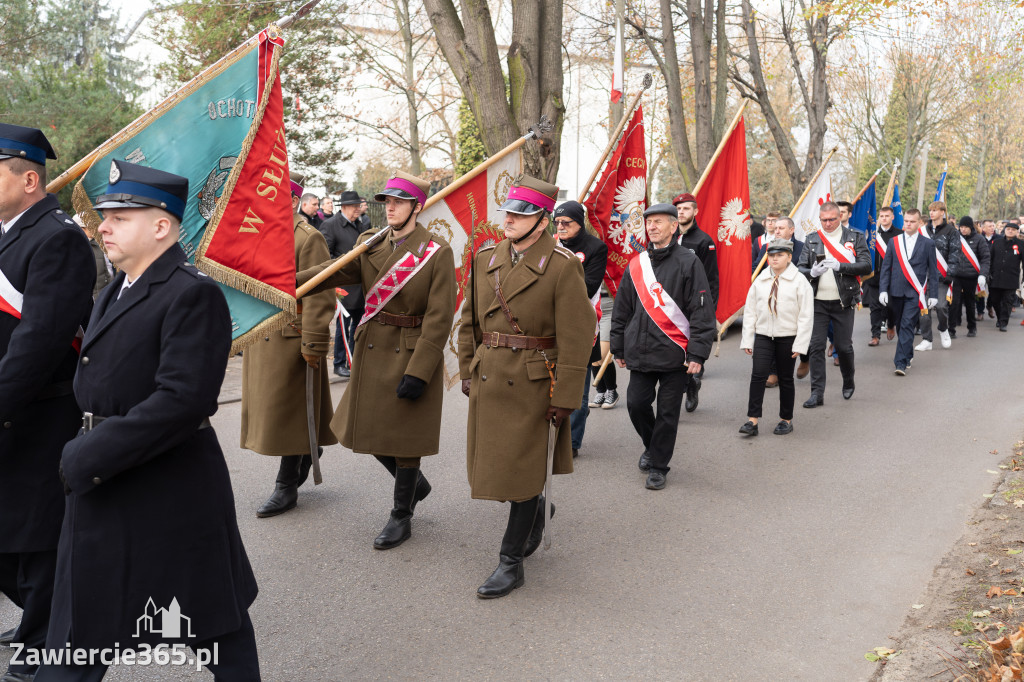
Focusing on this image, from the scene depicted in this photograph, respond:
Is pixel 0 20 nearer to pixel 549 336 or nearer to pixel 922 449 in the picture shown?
pixel 549 336

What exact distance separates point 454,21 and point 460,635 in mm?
8875

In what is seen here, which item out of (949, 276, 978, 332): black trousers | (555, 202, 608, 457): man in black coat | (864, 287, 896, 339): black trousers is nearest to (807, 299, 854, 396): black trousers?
(555, 202, 608, 457): man in black coat

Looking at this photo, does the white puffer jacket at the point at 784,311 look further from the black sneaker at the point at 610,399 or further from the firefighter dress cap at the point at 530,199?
the firefighter dress cap at the point at 530,199

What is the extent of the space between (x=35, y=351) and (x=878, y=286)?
1344 centimetres

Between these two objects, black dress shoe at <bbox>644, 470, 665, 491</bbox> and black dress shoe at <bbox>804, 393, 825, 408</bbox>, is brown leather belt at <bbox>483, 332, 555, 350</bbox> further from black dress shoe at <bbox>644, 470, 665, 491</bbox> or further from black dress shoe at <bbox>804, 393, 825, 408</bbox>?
black dress shoe at <bbox>804, 393, 825, 408</bbox>

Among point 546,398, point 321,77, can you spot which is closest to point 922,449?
point 546,398

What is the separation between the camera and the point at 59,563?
285 centimetres

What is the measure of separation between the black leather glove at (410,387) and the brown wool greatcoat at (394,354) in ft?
0.28

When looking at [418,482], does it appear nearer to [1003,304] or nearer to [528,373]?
[528,373]

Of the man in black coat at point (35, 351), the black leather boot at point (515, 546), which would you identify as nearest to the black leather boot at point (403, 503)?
the black leather boot at point (515, 546)

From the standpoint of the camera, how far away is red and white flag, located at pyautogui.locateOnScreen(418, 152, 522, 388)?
19.6 feet

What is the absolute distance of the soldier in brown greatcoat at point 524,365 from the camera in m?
4.66

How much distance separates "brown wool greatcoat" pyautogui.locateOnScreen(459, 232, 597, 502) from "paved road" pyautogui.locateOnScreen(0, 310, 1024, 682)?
2.07ft

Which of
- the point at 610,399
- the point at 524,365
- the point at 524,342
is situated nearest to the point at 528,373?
the point at 524,365
